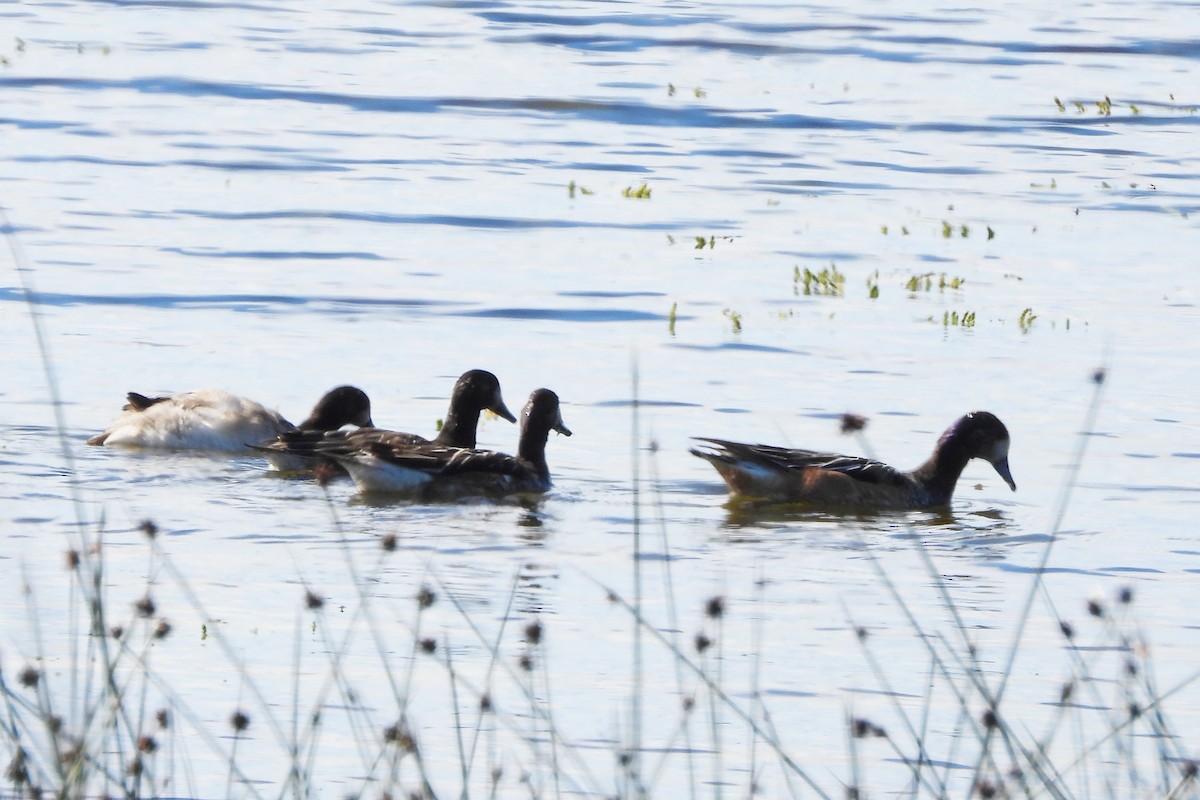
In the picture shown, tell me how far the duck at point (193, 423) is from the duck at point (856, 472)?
8.41 ft

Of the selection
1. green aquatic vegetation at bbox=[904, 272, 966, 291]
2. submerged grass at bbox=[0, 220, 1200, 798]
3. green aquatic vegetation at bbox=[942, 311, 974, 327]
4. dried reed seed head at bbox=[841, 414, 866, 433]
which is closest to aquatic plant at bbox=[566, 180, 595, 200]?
green aquatic vegetation at bbox=[904, 272, 966, 291]

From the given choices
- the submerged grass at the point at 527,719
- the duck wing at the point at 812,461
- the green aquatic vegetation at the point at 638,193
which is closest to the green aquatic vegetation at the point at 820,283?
the green aquatic vegetation at the point at 638,193

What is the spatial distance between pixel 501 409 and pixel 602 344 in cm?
322

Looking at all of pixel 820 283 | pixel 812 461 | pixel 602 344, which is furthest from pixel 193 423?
pixel 820 283

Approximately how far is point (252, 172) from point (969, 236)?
26.9 feet

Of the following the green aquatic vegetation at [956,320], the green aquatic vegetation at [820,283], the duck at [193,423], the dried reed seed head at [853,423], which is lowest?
the duck at [193,423]

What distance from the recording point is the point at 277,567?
34.1ft

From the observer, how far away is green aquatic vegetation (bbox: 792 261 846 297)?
19.0 meters

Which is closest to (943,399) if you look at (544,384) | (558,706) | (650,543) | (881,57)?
(544,384)

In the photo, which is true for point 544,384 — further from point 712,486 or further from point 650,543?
point 650,543

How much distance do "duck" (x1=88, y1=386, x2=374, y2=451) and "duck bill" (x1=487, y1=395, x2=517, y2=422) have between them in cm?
105

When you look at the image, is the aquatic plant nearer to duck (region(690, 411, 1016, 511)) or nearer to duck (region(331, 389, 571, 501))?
duck (region(690, 411, 1016, 511))

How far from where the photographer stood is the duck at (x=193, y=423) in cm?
1320

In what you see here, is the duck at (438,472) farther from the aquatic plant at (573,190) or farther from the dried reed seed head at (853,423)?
the aquatic plant at (573,190)
